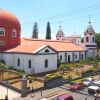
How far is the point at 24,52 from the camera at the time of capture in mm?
46844

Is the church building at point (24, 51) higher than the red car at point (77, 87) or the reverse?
higher

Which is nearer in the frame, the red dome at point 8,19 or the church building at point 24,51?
the church building at point 24,51

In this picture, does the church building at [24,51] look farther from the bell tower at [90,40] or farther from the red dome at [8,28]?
the bell tower at [90,40]

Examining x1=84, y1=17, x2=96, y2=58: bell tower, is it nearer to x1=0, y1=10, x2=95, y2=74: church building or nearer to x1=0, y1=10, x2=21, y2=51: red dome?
x1=0, y1=10, x2=95, y2=74: church building

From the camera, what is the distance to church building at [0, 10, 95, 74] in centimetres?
4562

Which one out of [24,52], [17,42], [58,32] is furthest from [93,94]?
[58,32]

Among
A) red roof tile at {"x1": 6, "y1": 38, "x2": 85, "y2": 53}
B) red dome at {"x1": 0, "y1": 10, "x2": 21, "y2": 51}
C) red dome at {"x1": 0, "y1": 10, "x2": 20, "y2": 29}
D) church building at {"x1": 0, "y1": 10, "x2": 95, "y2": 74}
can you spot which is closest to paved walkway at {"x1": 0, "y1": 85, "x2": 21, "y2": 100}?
church building at {"x1": 0, "y1": 10, "x2": 95, "y2": 74}

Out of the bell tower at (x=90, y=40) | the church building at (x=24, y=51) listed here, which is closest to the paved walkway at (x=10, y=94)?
the church building at (x=24, y=51)

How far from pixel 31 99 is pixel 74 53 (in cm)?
3534

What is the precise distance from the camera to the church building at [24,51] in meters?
45.6

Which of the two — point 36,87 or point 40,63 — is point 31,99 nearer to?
point 36,87

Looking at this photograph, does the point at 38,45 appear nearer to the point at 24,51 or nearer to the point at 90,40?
the point at 24,51

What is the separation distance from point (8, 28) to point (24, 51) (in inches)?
345

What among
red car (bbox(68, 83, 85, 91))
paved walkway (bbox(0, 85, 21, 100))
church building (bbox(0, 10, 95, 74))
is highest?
church building (bbox(0, 10, 95, 74))
